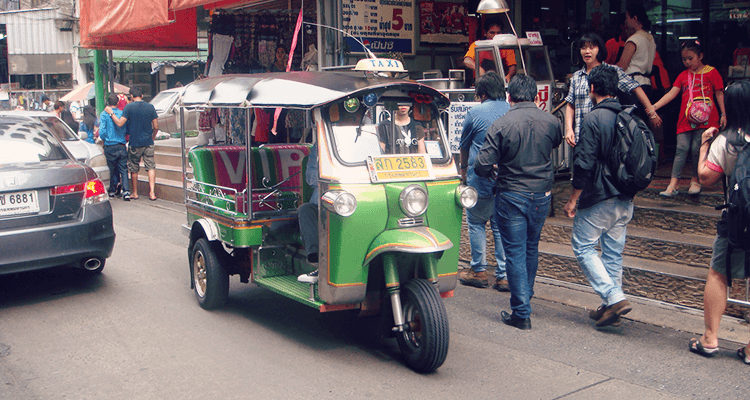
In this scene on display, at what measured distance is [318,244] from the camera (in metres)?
5.02

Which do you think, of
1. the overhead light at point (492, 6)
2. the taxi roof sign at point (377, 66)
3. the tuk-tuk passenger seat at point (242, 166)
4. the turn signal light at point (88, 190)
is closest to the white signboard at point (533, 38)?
the overhead light at point (492, 6)

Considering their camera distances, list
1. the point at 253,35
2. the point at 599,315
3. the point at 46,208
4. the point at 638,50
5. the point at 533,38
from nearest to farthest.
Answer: the point at 599,315, the point at 46,208, the point at 638,50, the point at 533,38, the point at 253,35

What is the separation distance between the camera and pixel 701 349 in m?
4.77

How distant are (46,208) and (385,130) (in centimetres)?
317

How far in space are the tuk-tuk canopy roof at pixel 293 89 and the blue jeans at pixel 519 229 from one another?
0.94 meters

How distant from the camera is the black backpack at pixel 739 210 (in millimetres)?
4375

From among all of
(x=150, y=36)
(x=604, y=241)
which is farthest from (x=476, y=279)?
(x=150, y=36)

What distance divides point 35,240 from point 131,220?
16.1ft

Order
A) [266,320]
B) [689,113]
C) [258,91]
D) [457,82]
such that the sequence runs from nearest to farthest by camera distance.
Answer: [258,91] < [266,320] < [689,113] < [457,82]

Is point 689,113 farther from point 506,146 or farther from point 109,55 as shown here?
point 109,55

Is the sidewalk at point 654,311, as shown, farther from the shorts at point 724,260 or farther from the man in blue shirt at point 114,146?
the man in blue shirt at point 114,146

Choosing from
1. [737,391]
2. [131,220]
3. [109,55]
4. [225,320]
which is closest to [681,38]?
[737,391]

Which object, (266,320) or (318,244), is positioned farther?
(266,320)

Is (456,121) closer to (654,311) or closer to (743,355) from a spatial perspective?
(654,311)
